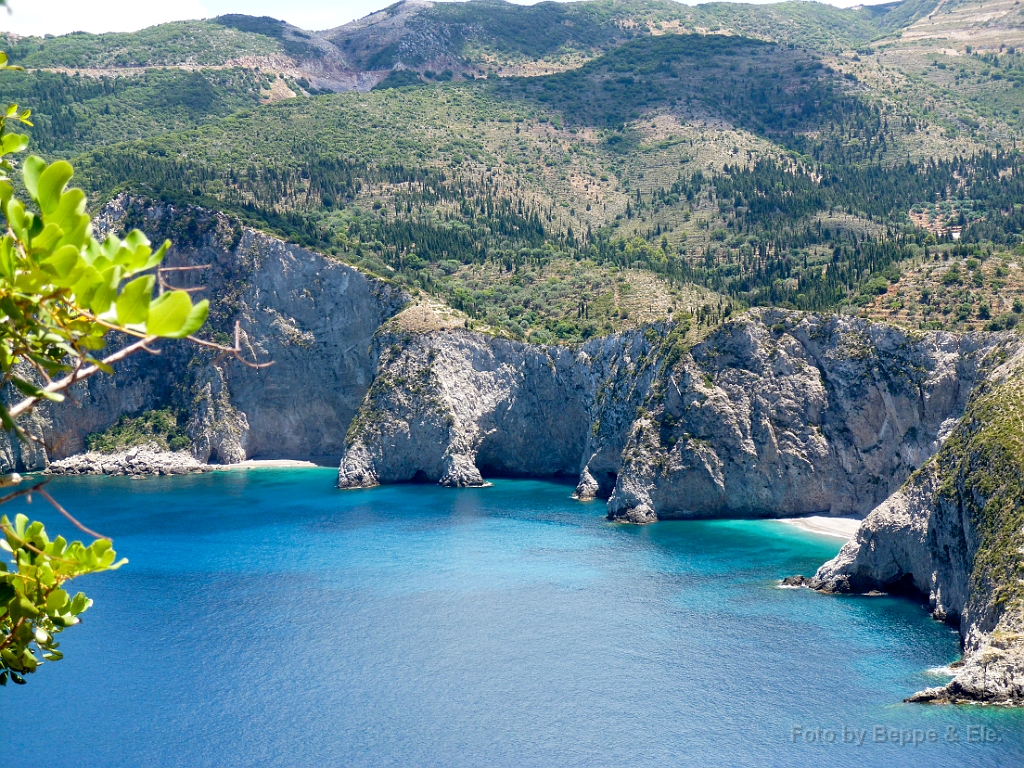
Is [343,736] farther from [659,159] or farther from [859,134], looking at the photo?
[859,134]

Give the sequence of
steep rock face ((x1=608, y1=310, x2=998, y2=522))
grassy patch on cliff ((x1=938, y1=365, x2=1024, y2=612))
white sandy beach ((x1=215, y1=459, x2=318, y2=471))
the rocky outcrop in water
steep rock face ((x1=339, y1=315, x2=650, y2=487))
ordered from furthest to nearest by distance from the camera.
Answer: white sandy beach ((x1=215, y1=459, x2=318, y2=471)) → the rocky outcrop in water → steep rock face ((x1=339, y1=315, x2=650, y2=487)) → steep rock face ((x1=608, y1=310, x2=998, y2=522)) → grassy patch on cliff ((x1=938, y1=365, x2=1024, y2=612))

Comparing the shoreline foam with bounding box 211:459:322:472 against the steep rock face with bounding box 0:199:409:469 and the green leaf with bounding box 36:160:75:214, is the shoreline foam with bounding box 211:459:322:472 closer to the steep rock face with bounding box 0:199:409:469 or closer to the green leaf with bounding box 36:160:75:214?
the steep rock face with bounding box 0:199:409:469

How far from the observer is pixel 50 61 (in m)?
166

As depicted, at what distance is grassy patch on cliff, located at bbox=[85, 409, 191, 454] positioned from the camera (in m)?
91.6

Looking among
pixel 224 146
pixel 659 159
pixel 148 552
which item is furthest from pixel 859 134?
pixel 148 552

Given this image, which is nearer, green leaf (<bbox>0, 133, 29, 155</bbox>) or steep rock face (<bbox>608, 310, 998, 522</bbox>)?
green leaf (<bbox>0, 133, 29, 155</bbox>)

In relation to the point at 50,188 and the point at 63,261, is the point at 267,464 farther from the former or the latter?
the point at 63,261

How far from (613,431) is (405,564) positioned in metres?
22.5

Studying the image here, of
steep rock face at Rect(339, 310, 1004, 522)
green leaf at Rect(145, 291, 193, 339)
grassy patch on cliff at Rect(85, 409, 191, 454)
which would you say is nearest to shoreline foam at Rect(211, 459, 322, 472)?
grassy patch on cliff at Rect(85, 409, 191, 454)

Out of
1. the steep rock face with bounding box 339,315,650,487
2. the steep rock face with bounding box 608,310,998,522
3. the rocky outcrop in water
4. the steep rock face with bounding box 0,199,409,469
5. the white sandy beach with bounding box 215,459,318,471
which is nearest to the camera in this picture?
the steep rock face with bounding box 608,310,998,522

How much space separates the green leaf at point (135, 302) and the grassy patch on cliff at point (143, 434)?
9179 centimetres

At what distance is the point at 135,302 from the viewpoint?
15.8 feet

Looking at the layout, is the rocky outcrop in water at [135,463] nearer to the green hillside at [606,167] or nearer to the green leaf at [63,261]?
the green hillside at [606,167]

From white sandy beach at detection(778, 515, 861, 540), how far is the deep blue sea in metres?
1.51
